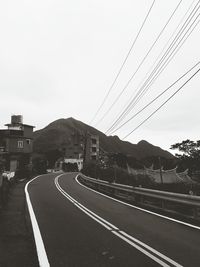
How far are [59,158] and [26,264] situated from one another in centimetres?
14226

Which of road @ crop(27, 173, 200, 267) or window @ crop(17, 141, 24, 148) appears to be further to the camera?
window @ crop(17, 141, 24, 148)

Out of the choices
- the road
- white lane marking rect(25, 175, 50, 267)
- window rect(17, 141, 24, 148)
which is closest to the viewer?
white lane marking rect(25, 175, 50, 267)

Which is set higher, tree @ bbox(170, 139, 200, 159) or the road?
tree @ bbox(170, 139, 200, 159)

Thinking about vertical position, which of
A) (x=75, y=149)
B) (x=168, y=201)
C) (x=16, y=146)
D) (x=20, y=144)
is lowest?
(x=168, y=201)

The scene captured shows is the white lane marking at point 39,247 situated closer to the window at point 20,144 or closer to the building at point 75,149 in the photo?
the window at point 20,144

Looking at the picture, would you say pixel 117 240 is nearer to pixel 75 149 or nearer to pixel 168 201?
pixel 168 201

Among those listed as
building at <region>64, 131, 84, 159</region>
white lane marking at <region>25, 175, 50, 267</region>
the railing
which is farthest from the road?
building at <region>64, 131, 84, 159</region>

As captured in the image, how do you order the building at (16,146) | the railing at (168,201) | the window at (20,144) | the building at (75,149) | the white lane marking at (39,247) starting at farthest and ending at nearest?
the building at (75,149) < the window at (20,144) < the building at (16,146) < the railing at (168,201) < the white lane marking at (39,247)

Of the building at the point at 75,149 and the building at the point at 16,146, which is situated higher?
the building at the point at 75,149

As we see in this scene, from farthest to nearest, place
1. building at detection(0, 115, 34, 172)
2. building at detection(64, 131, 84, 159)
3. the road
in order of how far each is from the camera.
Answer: building at detection(64, 131, 84, 159) → building at detection(0, 115, 34, 172) → the road

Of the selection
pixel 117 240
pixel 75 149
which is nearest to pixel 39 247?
pixel 117 240

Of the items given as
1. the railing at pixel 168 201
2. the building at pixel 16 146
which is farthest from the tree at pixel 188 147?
the railing at pixel 168 201

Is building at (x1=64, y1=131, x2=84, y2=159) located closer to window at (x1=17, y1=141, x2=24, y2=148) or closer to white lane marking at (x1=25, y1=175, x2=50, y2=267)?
window at (x1=17, y1=141, x2=24, y2=148)

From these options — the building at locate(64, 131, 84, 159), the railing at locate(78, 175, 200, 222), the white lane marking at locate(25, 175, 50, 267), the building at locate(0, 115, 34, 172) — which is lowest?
the white lane marking at locate(25, 175, 50, 267)
